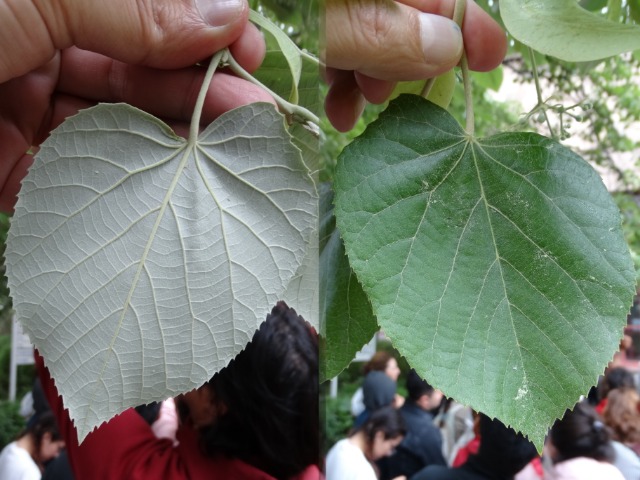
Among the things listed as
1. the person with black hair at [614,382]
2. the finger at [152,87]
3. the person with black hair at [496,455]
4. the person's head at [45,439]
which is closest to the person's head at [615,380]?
the person with black hair at [614,382]

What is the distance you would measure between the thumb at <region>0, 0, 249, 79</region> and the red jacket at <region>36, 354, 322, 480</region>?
0.14 meters

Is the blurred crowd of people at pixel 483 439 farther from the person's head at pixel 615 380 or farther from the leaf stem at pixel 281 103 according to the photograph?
the leaf stem at pixel 281 103

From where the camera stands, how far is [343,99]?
0.24 meters

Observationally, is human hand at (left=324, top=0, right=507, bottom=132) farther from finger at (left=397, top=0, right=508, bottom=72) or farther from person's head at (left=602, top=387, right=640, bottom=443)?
person's head at (left=602, top=387, right=640, bottom=443)

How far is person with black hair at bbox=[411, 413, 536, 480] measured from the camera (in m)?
→ 0.99

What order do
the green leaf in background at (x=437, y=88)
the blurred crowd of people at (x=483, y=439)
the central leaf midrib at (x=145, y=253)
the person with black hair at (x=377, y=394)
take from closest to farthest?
the central leaf midrib at (x=145, y=253) → the green leaf in background at (x=437, y=88) → the person with black hair at (x=377, y=394) → the blurred crowd of people at (x=483, y=439)

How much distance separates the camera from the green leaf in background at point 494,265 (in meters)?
0.17

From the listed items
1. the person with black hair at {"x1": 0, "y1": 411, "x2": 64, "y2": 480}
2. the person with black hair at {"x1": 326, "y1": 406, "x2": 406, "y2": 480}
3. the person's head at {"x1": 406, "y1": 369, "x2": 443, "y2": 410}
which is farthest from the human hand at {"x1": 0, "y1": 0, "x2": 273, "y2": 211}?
the person's head at {"x1": 406, "y1": 369, "x2": 443, "y2": 410}

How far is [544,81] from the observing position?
158cm

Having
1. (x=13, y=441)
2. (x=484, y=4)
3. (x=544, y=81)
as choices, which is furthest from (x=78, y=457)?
(x=544, y=81)

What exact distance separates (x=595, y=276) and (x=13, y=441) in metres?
0.72

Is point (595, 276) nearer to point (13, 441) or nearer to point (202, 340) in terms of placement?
point (202, 340)

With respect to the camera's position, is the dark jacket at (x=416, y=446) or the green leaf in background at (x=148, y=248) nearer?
the green leaf in background at (x=148, y=248)

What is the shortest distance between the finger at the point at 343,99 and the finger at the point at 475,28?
0.03 metres
